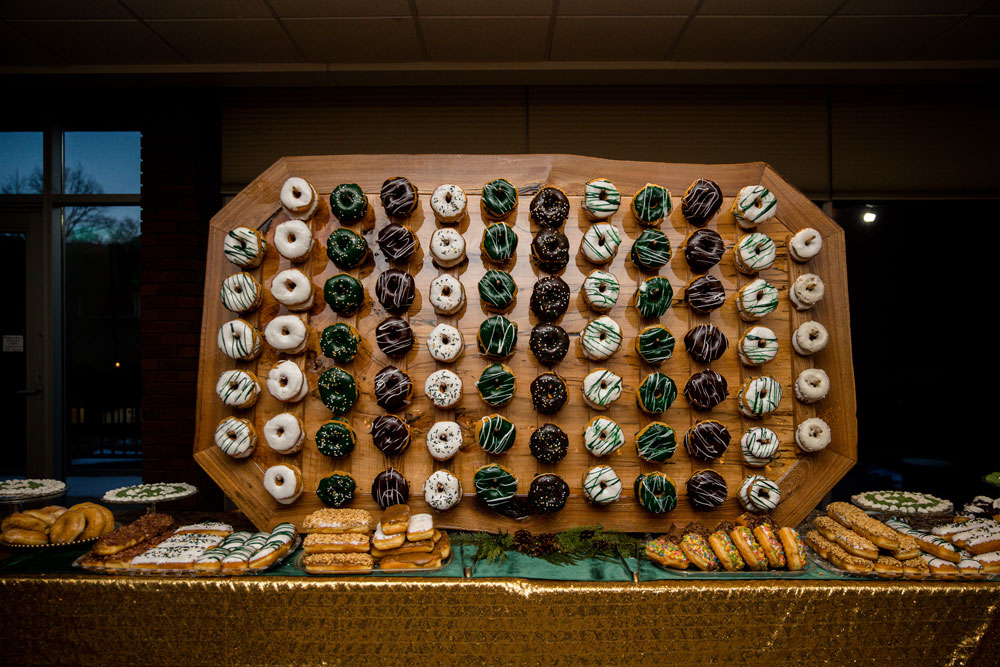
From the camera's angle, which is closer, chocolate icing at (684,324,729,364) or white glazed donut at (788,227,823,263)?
chocolate icing at (684,324,729,364)

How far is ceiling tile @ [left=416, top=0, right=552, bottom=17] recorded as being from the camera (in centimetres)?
321

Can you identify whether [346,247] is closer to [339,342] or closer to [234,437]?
[339,342]

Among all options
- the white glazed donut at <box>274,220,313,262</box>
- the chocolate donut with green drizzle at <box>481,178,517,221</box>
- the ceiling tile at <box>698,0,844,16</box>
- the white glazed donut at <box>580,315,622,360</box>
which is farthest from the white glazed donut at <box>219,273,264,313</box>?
the ceiling tile at <box>698,0,844,16</box>

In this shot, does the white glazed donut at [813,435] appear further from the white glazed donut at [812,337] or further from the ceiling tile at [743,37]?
the ceiling tile at [743,37]

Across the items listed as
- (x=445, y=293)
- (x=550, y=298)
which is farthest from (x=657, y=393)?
(x=445, y=293)

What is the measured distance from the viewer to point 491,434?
8.40 ft

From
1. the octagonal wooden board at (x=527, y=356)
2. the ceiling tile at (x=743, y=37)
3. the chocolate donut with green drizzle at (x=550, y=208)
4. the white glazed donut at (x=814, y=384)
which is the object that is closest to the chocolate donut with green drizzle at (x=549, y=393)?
the octagonal wooden board at (x=527, y=356)

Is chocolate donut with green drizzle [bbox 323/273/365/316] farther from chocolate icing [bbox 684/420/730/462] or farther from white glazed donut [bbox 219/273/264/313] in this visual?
chocolate icing [bbox 684/420/730/462]

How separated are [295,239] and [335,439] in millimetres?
1000

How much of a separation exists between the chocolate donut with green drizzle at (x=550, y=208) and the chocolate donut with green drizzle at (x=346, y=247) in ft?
2.86

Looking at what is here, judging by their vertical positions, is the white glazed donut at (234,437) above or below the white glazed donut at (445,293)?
below

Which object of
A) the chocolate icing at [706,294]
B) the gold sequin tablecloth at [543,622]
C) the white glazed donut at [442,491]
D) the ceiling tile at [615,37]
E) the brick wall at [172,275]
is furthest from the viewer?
the brick wall at [172,275]

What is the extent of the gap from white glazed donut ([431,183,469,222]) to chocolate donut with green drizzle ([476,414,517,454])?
3.31 feet

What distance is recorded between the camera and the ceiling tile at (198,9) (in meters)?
3.21
